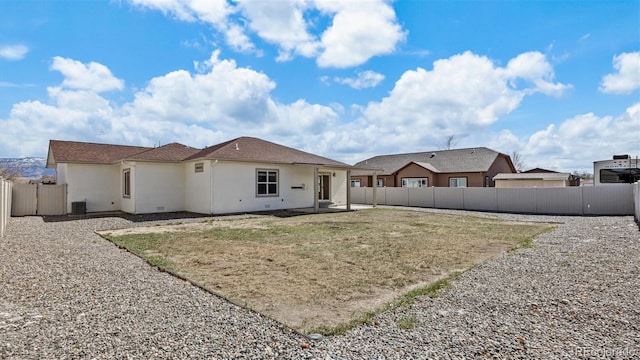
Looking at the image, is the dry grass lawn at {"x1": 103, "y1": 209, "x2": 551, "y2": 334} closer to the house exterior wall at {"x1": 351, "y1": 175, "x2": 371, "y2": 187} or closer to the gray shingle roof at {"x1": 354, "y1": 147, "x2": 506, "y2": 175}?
the gray shingle roof at {"x1": 354, "y1": 147, "x2": 506, "y2": 175}

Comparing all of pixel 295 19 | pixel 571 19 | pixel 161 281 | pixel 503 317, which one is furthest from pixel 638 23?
pixel 161 281

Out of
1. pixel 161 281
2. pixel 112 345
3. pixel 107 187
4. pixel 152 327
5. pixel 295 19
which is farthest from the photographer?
pixel 107 187

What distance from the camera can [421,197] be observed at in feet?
72.8

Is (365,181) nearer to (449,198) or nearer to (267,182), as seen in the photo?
(449,198)

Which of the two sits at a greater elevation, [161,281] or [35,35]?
[35,35]

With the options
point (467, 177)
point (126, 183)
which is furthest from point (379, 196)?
point (126, 183)

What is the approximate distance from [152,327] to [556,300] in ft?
15.4

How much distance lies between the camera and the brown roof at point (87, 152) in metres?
16.3

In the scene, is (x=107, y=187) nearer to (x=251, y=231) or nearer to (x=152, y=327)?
(x=251, y=231)

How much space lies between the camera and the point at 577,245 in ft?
26.9

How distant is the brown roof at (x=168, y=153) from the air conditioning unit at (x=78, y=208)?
10.0 ft

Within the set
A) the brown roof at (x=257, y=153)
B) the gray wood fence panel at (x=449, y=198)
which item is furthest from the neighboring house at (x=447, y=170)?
the brown roof at (x=257, y=153)

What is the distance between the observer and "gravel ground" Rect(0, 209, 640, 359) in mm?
3027

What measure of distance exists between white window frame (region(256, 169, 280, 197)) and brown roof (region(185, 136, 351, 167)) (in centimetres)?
68
